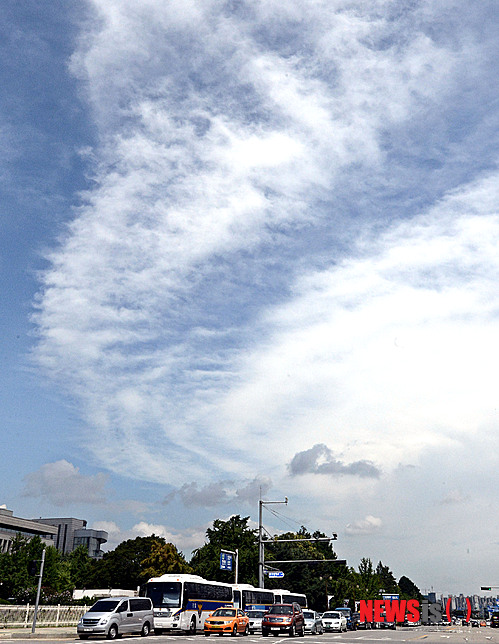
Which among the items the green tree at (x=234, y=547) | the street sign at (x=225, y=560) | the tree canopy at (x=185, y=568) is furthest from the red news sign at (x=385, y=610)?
the street sign at (x=225, y=560)

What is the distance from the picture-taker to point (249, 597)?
48.3 m

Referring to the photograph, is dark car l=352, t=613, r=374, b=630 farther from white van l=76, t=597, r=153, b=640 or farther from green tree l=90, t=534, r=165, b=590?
white van l=76, t=597, r=153, b=640

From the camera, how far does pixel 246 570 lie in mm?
71438

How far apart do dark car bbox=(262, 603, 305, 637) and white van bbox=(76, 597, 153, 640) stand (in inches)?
289

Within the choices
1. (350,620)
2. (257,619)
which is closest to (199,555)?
(350,620)

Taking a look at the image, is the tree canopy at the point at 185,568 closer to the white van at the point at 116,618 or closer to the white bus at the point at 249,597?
the white bus at the point at 249,597

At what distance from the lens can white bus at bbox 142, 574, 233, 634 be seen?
36.1 m

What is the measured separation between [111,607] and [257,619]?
16658 millimetres

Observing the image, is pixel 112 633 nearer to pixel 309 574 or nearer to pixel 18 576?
pixel 18 576

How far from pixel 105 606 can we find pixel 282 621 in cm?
1104

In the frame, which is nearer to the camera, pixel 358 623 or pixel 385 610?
pixel 358 623

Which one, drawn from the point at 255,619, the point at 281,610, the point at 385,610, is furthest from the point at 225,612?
the point at 385,610

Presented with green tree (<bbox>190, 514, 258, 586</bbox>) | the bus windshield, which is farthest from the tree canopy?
the bus windshield

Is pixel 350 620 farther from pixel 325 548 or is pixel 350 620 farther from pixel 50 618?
pixel 325 548
